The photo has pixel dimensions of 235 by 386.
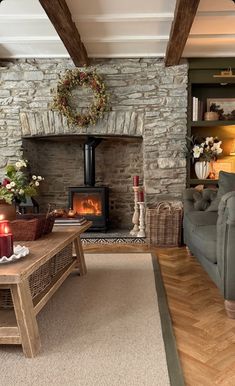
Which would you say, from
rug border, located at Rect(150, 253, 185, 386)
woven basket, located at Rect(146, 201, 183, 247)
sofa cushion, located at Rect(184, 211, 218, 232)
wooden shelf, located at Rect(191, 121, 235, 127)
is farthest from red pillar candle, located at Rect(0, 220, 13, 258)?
wooden shelf, located at Rect(191, 121, 235, 127)

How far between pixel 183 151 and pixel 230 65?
1.32 m

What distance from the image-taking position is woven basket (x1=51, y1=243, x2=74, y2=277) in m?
2.33

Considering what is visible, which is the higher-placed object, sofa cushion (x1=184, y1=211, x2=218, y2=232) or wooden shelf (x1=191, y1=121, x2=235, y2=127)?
wooden shelf (x1=191, y1=121, x2=235, y2=127)

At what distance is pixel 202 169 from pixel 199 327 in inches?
113

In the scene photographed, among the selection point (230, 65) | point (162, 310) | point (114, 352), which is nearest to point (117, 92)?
Result: point (230, 65)

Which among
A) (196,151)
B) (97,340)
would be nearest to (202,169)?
(196,151)

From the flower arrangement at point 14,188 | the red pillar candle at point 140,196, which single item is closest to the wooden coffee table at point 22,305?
the flower arrangement at point 14,188

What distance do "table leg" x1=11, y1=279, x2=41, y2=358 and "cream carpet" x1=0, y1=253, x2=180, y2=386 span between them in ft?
0.19

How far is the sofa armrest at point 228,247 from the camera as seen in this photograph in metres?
2.04

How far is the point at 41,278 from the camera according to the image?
2051mm

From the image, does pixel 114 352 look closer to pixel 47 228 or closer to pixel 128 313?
pixel 128 313

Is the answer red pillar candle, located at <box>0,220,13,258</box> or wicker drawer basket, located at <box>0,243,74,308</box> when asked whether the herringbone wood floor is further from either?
red pillar candle, located at <box>0,220,13,258</box>

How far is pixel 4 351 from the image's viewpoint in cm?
167

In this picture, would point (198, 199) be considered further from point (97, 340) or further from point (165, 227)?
point (97, 340)
